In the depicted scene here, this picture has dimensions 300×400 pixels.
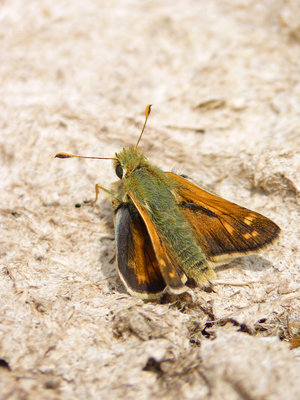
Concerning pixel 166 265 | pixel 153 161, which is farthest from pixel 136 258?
pixel 153 161

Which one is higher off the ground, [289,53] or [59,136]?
[289,53]

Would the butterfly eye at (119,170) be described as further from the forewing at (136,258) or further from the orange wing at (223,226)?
the orange wing at (223,226)

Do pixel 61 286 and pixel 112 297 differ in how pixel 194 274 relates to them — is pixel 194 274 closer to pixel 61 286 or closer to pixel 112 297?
pixel 112 297

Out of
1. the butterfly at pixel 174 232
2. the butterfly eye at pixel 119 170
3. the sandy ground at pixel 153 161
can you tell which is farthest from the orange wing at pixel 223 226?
the butterfly eye at pixel 119 170

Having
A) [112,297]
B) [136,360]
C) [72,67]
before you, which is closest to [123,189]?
[112,297]

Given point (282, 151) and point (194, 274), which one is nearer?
point (194, 274)

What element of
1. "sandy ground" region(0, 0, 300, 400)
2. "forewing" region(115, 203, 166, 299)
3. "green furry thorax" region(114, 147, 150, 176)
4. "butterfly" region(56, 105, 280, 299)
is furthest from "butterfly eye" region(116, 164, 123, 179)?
"sandy ground" region(0, 0, 300, 400)

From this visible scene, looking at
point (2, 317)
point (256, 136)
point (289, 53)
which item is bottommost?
point (2, 317)
